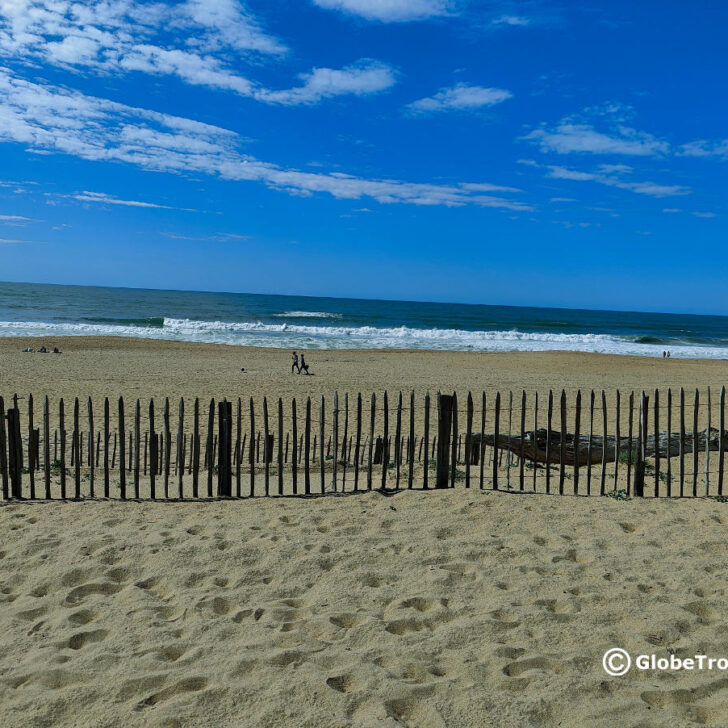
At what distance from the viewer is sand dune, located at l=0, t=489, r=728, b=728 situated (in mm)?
2912

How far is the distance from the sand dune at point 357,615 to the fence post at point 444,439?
33.0 inches

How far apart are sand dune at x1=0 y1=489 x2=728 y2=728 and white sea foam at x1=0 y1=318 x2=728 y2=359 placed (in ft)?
117

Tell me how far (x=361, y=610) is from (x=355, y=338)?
1756 inches

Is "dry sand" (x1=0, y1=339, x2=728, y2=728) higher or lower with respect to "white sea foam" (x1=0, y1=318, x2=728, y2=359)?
lower

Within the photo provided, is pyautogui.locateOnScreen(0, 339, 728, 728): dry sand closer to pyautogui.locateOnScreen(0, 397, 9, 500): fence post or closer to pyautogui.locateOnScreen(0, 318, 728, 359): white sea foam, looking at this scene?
pyautogui.locateOnScreen(0, 397, 9, 500): fence post

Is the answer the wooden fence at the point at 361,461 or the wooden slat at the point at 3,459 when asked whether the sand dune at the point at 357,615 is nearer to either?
the wooden slat at the point at 3,459

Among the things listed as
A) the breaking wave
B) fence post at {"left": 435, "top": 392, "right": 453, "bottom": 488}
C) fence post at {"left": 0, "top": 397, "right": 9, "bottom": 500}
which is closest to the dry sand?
fence post at {"left": 0, "top": 397, "right": 9, "bottom": 500}

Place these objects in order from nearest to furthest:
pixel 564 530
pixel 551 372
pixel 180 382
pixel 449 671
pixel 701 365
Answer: pixel 449 671 → pixel 564 530 → pixel 180 382 → pixel 551 372 → pixel 701 365

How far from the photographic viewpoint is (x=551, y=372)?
1111 inches

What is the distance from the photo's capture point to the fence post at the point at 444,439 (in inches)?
265

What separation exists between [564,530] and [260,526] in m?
2.74

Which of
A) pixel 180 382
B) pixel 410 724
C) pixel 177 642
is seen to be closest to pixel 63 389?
pixel 180 382

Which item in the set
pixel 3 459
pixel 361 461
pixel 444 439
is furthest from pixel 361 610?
pixel 361 461

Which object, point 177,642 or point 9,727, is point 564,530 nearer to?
point 177,642
